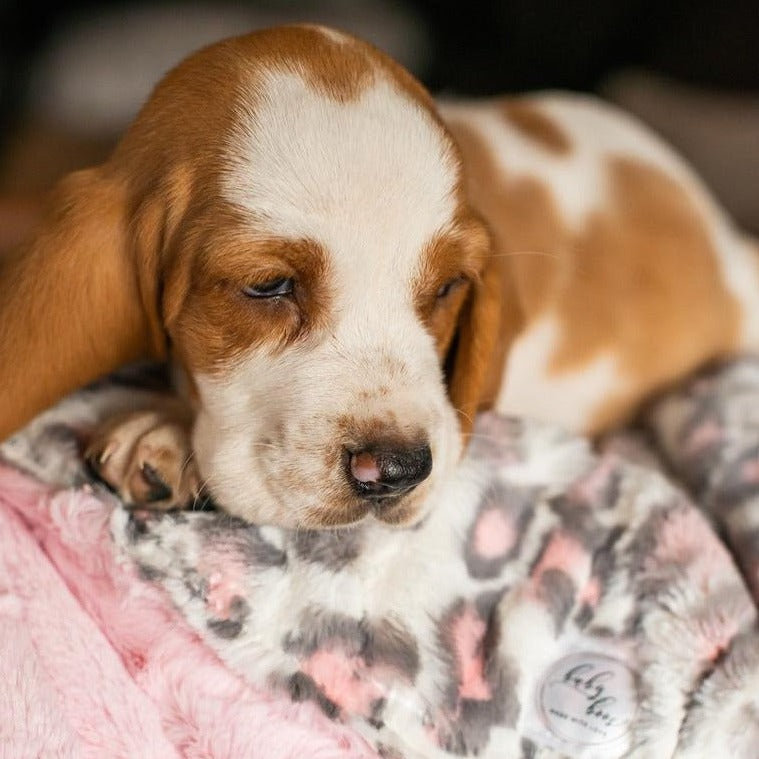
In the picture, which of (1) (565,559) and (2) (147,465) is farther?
(1) (565,559)

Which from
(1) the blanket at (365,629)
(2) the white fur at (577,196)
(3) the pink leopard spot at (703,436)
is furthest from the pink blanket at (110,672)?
(3) the pink leopard spot at (703,436)

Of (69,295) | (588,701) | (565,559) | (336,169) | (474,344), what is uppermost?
(336,169)

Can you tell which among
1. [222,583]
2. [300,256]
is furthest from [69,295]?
[222,583]

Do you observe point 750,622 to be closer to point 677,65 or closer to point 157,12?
point 677,65

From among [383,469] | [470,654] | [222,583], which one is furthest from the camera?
[470,654]

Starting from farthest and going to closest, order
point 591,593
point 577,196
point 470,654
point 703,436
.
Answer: point 577,196, point 703,436, point 591,593, point 470,654

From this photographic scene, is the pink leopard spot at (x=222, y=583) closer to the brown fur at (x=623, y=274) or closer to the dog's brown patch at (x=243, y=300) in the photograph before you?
the dog's brown patch at (x=243, y=300)

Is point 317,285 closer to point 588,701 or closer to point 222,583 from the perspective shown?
point 222,583

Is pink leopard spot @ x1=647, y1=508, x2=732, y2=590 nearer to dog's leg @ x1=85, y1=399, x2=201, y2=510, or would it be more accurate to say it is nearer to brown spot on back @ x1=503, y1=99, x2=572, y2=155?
dog's leg @ x1=85, y1=399, x2=201, y2=510

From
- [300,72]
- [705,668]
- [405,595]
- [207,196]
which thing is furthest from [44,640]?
[705,668]

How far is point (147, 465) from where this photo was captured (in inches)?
73.5

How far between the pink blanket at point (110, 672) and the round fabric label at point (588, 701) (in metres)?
0.35

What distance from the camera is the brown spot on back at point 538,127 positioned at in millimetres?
2760

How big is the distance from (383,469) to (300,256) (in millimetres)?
380
